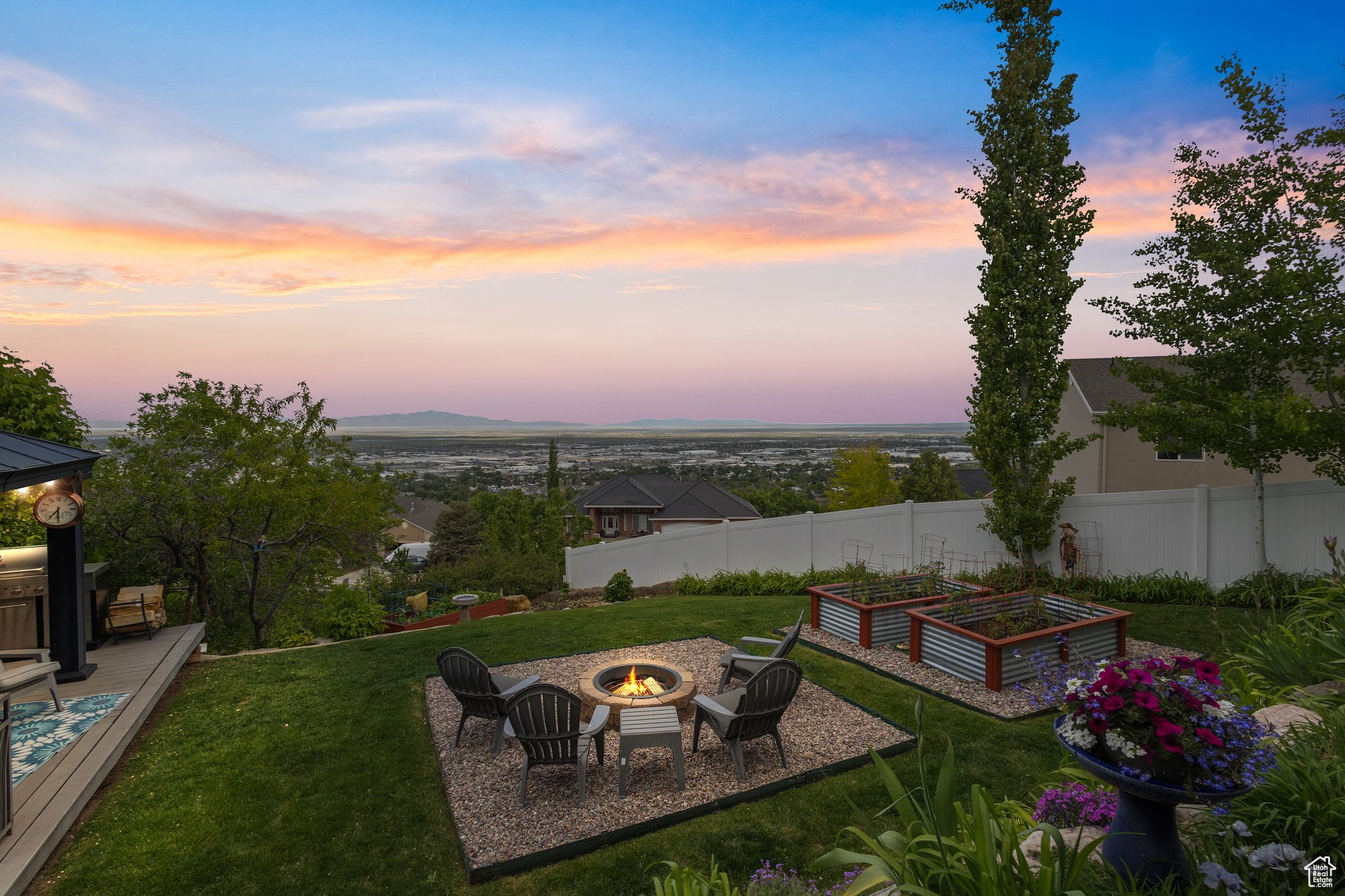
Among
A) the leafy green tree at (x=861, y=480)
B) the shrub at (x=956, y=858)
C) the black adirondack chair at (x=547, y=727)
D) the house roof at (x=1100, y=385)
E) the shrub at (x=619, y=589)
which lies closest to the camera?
the shrub at (x=956, y=858)

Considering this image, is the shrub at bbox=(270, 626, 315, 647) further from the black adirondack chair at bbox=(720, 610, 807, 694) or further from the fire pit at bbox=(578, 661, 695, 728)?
the black adirondack chair at bbox=(720, 610, 807, 694)

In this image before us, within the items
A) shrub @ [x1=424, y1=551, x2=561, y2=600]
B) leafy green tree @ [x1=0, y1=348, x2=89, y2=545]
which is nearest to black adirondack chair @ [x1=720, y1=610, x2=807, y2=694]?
leafy green tree @ [x1=0, y1=348, x2=89, y2=545]

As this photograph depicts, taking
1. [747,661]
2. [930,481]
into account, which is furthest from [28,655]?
[930,481]

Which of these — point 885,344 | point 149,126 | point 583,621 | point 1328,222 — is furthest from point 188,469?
point 885,344

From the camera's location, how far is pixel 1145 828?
98.2 inches

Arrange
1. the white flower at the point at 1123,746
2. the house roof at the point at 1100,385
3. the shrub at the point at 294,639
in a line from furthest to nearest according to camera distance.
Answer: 1. the house roof at the point at 1100,385
2. the shrub at the point at 294,639
3. the white flower at the point at 1123,746

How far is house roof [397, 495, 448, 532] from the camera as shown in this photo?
60469 millimetres

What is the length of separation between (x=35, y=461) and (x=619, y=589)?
32.2 feet

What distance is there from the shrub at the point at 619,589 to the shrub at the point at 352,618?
478cm

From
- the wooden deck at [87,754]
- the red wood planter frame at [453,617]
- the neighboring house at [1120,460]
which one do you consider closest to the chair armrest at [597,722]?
the wooden deck at [87,754]

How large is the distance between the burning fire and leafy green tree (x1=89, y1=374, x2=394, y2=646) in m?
7.89

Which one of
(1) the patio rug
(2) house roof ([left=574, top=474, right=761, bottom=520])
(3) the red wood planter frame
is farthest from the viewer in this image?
(2) house roof ([left=574, top=474, right=761, bottom=520])

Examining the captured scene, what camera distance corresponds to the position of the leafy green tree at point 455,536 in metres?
43.4

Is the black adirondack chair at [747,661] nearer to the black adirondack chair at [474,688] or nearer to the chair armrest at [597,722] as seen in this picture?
the chair armrest at [597,722]
